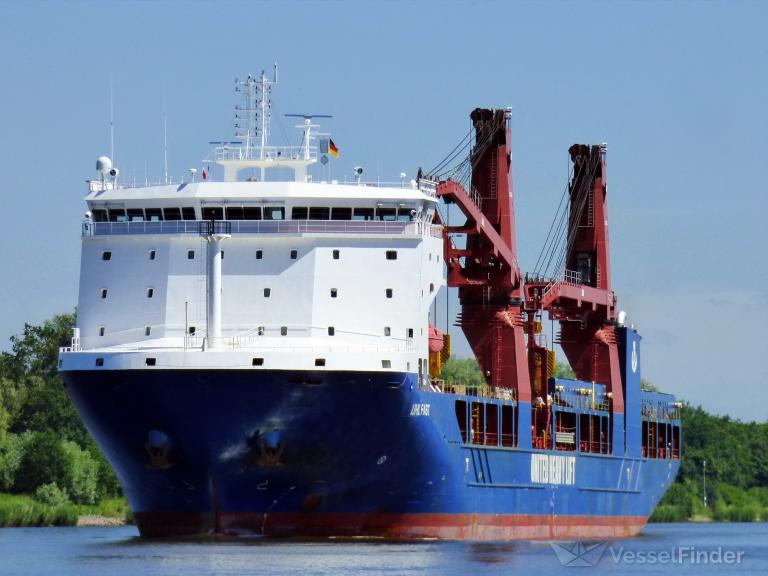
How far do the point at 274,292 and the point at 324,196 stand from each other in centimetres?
285

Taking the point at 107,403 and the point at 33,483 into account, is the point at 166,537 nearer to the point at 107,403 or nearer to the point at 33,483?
the point at 107,403

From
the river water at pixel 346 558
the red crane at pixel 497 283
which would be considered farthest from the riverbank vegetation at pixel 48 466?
the red crane at pixel 497 283

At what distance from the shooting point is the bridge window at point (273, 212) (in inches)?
2052

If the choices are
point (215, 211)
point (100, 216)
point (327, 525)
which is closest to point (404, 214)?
point (215, 211)

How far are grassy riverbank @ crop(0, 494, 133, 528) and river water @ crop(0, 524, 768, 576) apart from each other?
38.9 ft

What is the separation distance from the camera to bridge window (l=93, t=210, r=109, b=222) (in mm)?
53219

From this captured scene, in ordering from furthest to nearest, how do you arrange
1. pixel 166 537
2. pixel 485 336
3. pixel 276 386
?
pixel 485 336 < pixel 166 537 < pixel 276 386

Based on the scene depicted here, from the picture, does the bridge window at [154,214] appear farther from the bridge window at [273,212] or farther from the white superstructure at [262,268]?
the bridge window at [273,212]

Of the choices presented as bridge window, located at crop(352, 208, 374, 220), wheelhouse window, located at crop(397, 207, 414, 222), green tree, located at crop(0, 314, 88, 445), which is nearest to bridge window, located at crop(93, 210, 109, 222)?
bridge window, located at crop(352, 208, 374, 220)

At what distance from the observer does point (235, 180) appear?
54.2 metres

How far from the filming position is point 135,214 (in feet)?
173

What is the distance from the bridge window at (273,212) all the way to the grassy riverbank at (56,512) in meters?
23.9

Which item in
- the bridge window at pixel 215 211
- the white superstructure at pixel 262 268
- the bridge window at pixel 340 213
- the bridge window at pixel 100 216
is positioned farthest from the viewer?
the bridge window at pixel 100 216

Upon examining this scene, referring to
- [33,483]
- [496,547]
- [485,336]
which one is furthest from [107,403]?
[33,483]
